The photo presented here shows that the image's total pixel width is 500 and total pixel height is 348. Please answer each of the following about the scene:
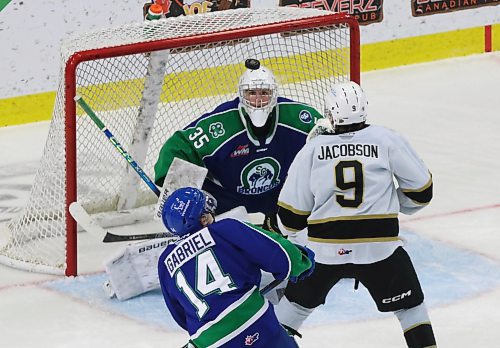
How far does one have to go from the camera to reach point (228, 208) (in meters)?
5.17

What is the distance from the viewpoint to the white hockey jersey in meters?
3.98

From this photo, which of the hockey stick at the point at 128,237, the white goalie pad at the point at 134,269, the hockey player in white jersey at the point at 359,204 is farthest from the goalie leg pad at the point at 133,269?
the hockey player in white jersey at the point at 359,204

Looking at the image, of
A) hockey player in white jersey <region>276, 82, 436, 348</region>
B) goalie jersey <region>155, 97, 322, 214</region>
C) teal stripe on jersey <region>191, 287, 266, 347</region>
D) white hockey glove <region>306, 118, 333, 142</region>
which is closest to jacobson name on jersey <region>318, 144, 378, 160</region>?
hockey player in white jersey <region>276, 82, 436, 348</region>

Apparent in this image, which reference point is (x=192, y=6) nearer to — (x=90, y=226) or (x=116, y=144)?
(x=116, y=144)

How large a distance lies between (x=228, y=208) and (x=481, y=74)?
12.0 feet

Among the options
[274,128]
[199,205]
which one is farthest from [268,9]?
[199,205]

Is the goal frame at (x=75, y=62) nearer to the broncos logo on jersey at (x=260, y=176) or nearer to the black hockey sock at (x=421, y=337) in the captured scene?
the broncos logo on jersey at (x=260, y=176)

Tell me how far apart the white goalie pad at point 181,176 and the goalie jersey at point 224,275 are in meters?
1.37

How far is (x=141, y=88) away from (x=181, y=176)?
39.3 inches

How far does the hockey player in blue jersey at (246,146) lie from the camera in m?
5.07

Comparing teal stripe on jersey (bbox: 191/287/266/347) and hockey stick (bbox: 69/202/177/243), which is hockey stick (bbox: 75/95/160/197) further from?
teal stripe on jersey (bbox: 191/287/266/347)

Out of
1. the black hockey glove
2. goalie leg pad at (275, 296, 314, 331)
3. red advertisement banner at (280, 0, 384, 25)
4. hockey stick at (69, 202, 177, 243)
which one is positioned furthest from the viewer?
red advertisement banner at (280, 0, 384, 25)

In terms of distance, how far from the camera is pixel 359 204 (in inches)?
158

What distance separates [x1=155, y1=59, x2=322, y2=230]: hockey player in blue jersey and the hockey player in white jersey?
100 cm
